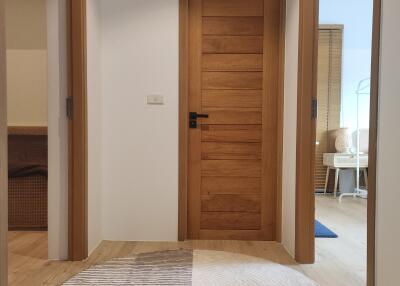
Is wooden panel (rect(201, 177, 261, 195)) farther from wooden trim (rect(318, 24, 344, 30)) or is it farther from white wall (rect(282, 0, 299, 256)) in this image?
wooden trim (rect(318, 24, 344, 30))

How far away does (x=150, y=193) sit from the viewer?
2.91 m

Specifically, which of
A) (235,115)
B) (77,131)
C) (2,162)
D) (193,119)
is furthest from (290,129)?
(2,162)

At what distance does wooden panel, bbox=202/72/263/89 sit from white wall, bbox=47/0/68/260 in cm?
109

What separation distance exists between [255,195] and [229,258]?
665 mm

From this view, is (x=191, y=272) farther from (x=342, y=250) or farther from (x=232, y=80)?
(x=232, y=80)

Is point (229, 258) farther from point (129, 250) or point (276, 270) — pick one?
point (129, 250)

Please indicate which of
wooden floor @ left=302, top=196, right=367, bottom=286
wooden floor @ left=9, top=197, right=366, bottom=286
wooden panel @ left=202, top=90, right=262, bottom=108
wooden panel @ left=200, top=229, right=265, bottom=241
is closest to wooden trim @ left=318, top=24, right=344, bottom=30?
wooden floor @ left=302, top=196, right=367, bottom=286

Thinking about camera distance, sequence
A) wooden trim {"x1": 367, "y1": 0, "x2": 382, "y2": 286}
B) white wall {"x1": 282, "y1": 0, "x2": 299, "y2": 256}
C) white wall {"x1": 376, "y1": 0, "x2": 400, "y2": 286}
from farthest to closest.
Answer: white wall {"x1": 282, "y1": 0, "x2": 299, "y2": 256} → wooden trim {"x1": 367, "y1": 0, "x2": 382, "y2": 286} → white wall {"x1": 376, "y1": 0, "x2": 400, "y2": 286}

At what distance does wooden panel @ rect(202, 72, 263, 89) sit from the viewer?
2986 millimetres

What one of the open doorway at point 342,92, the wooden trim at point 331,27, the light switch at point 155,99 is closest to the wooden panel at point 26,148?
the light switch at point 155,99

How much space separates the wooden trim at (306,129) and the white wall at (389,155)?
97 centimetres

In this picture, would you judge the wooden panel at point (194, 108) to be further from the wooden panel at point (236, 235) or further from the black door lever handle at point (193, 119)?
the wooden panel at point (236, 235)

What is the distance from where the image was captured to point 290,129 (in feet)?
8.84

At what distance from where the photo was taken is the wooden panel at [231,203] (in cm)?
301
